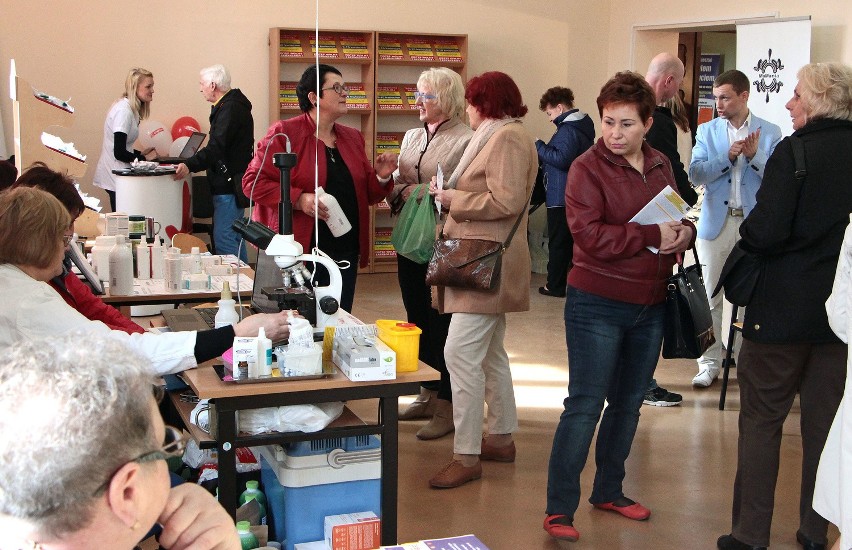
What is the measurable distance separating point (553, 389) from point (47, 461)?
174 inches

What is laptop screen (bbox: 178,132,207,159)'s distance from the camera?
771cm

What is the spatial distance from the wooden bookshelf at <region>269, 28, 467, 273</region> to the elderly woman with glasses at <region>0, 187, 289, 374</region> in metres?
6.12

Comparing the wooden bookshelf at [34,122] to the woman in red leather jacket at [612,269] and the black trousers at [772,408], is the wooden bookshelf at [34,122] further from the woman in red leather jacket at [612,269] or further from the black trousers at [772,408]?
the black trousers at [772,408]

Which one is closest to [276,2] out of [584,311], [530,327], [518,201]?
[530,327]

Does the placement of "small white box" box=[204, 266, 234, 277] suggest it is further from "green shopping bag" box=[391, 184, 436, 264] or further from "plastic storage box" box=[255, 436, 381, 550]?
"plastic storage box" box=[255, 436, 381, 550]

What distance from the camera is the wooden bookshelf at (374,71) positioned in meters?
8.89

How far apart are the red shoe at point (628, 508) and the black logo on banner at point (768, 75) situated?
447 cm

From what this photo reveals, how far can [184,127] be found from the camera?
8.56 meters

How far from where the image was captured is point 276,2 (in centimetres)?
886

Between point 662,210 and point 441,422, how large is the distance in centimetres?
173

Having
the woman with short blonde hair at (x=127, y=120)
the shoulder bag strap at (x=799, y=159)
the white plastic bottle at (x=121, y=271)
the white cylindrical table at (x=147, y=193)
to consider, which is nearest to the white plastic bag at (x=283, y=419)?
the white plastic bottle at (x=121, y=271)

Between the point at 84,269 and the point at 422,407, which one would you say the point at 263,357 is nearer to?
the point at 84,269

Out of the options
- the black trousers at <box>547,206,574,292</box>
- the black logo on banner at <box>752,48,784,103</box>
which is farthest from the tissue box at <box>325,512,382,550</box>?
the black logo on banner at <box>752,48,784,103</box>

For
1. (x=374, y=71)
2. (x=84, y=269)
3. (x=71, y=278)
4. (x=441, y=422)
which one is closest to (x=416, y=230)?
(x=441, y=422)
